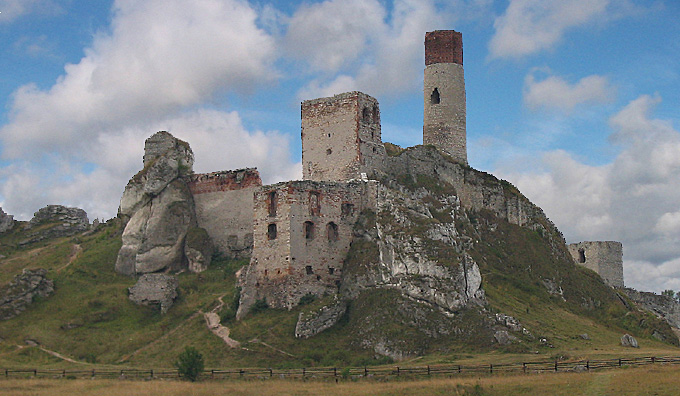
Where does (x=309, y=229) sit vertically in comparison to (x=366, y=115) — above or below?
below

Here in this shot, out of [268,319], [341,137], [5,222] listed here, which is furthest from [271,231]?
[5,222]

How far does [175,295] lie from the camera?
67000 millimetres

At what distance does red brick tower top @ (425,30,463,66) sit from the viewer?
258 ft

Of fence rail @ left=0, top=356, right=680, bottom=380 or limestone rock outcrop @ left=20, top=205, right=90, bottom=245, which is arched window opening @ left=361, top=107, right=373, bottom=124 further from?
limestone rock outcrop @ left=20, top=205, right=90, bottom=245

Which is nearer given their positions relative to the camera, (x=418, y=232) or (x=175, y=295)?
(x=418, y=232)

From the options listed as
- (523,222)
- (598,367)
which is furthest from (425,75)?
(598,367)

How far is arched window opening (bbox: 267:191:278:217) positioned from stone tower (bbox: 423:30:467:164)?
2100 centimetres

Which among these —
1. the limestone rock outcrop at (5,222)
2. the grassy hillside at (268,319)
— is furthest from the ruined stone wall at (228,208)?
the limestone rock outcrop at (5,222)

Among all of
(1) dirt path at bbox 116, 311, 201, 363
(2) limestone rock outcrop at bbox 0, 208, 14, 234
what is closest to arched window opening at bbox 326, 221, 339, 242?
(1) dirt path at bbox 116, 311, 201, 363

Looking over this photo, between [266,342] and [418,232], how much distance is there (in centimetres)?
1169

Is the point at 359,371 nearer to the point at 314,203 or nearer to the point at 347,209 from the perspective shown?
the point at 314,203

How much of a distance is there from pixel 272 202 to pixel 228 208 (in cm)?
1325

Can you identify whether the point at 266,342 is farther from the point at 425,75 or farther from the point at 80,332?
the point at 425,75

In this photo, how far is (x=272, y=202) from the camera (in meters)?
61.2
